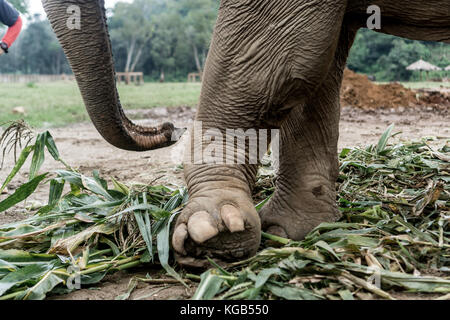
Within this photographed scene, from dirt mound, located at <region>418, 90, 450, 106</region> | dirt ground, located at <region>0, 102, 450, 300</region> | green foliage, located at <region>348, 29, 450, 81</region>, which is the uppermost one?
green foliage, located at <region>348, 29, 450, 81</region>

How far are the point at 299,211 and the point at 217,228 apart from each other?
57cm

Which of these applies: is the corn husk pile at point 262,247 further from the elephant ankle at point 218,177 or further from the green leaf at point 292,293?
the elephant ankle at point 218,177

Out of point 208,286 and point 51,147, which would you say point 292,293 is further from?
point 51,147

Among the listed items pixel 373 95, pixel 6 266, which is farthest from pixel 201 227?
pixel 373 95

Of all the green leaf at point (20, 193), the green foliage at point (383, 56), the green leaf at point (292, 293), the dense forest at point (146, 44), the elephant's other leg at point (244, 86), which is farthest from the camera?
the dense forest at point (146, 44)

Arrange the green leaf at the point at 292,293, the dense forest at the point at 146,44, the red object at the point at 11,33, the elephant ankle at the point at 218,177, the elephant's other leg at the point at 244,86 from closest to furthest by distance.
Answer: the green leaf at the point at 292,293, the elephant's other leg at the point at 244,86, the elephant ankle at the point at 218,177, the red object at the point at 11,33, the dense forest at the point at 146,44

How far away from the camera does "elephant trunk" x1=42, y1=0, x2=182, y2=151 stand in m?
1.87

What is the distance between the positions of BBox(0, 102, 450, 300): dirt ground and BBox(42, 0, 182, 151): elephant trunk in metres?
0.42

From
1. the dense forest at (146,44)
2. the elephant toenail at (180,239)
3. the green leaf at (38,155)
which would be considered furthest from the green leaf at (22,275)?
the dense forest at (146,44)

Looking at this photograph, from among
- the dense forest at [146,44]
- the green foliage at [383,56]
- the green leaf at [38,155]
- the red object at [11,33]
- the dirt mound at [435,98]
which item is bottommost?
the green leaf at [38,155]

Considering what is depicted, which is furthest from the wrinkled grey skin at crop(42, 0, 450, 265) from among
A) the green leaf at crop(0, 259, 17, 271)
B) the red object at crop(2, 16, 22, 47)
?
the red object at crop(2, 16, 22, 47)

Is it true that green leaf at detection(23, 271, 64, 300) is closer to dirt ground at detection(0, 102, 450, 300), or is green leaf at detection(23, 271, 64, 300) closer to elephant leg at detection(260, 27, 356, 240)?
dirt ground at detection(0, 102, 450, 300)

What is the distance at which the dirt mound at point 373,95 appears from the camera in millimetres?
9594
